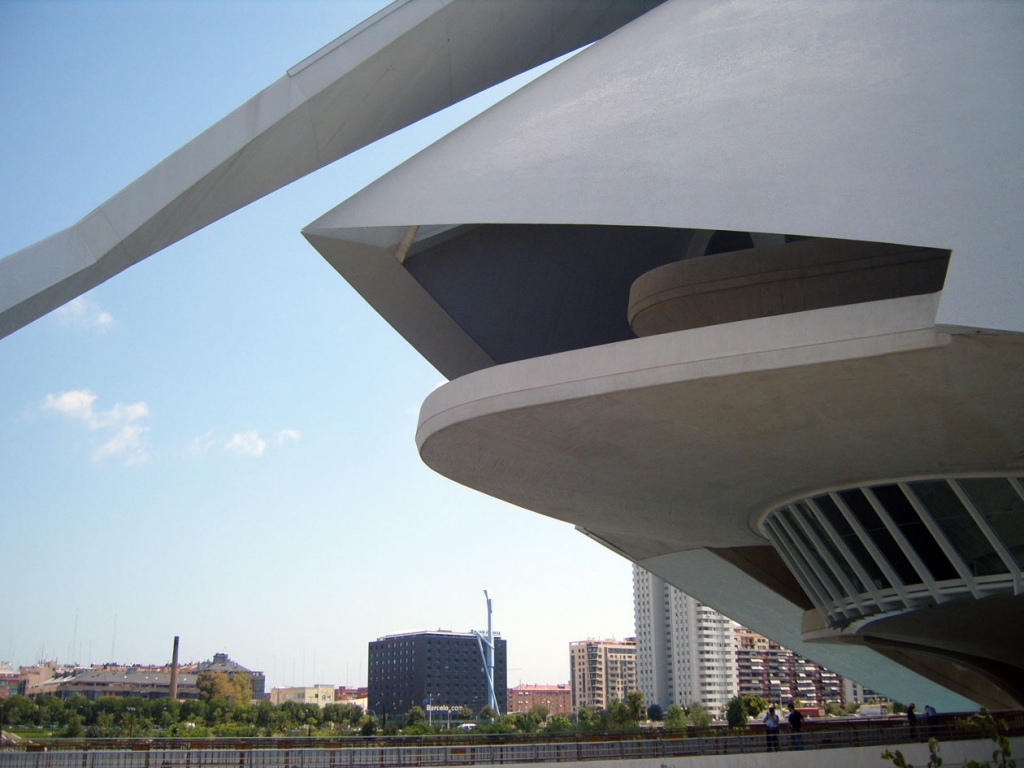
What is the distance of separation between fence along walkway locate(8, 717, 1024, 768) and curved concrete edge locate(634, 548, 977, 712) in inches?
290

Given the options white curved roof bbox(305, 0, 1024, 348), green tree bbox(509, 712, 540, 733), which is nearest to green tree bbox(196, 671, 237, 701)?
green tree bbox(509, 712, 540, 733)

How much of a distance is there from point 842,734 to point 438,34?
14.9 m

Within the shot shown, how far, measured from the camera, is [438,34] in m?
16.2

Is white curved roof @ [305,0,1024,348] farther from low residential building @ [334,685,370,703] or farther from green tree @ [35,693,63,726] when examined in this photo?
low residential building @ [334,685,370,703]

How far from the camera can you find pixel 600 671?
154 metres

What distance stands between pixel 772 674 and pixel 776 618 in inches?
5004

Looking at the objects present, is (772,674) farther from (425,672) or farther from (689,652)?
(425,672)

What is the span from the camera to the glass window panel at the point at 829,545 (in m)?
15.6

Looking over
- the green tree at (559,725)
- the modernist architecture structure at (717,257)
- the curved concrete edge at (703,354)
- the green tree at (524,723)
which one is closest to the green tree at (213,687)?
the green tree at (524,723)

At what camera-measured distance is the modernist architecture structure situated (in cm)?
1043

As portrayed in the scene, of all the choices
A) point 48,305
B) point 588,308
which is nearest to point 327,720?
point 588,308

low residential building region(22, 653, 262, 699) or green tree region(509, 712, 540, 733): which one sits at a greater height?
low residential building region(22, 653, 262, 699)

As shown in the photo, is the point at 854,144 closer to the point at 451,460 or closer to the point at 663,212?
the point at 663,212

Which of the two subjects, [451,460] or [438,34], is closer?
[451,460]
